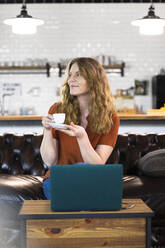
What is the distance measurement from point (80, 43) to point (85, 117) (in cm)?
611

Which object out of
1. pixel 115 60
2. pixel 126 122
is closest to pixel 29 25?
pixel 126 122

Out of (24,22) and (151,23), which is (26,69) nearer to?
(24,22)

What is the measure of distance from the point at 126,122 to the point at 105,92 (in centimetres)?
234

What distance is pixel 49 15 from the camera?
29.1 feet

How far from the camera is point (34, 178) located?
3.56 meters

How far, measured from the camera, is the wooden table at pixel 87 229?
2064 mm

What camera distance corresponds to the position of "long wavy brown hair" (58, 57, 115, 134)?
9.44 feet

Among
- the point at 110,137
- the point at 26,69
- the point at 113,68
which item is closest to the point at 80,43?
→ the point at 113,68

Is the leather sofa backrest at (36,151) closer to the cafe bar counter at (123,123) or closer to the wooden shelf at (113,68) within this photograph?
the cafe bar counter at (123,123)

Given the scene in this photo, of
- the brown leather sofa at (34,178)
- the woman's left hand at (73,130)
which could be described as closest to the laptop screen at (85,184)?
the woman's left hand at (73,130)

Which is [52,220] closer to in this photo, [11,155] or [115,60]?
[11,155]

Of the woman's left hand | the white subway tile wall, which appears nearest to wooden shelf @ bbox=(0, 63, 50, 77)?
the white subway tile wall

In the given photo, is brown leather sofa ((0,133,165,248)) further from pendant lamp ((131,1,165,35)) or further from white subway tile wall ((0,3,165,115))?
white subway tile wall ((0,3,165,115))

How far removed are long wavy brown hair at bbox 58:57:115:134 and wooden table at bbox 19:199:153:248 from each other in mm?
885
